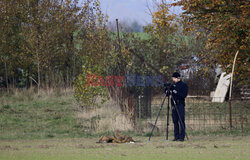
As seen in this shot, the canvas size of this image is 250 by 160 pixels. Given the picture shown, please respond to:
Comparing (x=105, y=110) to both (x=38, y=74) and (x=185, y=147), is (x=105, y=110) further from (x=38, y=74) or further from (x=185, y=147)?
(x=38, y=74)

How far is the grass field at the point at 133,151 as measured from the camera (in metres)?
9.98

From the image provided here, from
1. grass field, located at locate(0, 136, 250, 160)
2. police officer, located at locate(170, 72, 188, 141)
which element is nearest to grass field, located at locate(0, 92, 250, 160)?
grass field, located at locate(0, 136, 250, 160)

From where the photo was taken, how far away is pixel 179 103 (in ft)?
45.0

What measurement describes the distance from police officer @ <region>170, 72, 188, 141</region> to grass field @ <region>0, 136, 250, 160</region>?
644 mm

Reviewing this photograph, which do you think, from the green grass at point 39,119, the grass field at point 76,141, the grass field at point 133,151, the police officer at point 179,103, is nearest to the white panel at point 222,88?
the green grass at point 39,119

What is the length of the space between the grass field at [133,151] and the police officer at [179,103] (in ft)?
2.11

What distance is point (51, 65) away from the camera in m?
36.5

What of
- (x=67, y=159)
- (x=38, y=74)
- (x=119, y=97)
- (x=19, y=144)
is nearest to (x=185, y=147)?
(x=67, y=159)

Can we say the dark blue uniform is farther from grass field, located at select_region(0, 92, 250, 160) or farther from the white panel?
the white panel

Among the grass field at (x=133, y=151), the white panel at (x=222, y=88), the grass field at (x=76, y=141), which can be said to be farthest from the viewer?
the white panel at (x=222, y=88)

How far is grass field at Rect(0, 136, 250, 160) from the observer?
393 inches

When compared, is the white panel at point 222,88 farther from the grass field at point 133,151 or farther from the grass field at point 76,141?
the grass field at point 133,151

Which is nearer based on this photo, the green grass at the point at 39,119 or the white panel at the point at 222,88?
the green grass at the point at 39,119

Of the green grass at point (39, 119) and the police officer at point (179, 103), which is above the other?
the police officer at point (179, 103)
